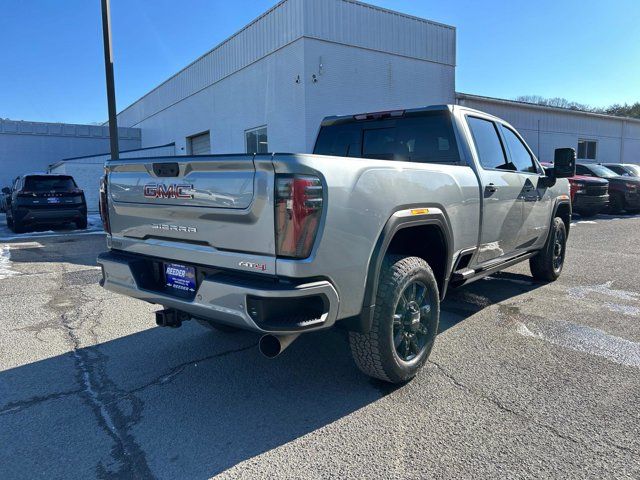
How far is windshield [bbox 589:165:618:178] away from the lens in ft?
53.3

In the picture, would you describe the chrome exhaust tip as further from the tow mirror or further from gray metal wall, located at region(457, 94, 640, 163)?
gray metal wall, located at region(457, 94, 640, 163)

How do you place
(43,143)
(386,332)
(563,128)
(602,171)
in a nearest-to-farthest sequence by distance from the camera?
(386,332) < (602,171) < (563,128) < (43,143)

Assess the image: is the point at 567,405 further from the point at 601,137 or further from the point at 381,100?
the point at 601,137

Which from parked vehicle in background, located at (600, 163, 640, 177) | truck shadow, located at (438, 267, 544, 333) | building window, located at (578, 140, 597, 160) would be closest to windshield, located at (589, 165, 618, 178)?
parked vehicle in background, located at (600, 163, 640, 177)

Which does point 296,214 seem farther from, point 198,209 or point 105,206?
point 105,206

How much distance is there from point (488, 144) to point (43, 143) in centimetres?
3254

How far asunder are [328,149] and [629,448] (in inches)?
146

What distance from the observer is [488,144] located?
471 centimetres

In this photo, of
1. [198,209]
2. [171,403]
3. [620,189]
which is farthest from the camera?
[620,189]

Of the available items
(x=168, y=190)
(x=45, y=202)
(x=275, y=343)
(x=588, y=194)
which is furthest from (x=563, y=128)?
(x=275, y=343)

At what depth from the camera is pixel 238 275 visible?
2.80m

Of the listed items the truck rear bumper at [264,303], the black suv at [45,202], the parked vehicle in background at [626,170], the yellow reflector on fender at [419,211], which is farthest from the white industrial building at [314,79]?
the truck rear bumper at [264,303]

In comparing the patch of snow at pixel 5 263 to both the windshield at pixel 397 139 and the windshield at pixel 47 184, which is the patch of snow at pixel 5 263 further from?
the windshield at pixel 397 139

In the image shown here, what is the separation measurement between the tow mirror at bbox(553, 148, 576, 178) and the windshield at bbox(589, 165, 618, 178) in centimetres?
1245
